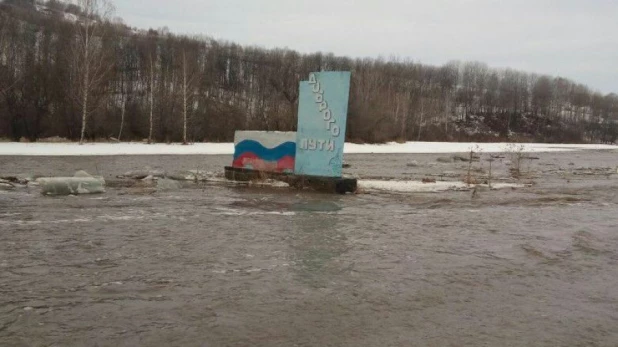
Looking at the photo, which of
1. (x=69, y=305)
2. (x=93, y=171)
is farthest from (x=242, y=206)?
(x=93, y=171)

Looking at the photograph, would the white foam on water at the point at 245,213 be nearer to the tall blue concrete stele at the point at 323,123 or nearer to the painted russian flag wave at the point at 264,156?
the tall blue concrete stele at the point at 323,123

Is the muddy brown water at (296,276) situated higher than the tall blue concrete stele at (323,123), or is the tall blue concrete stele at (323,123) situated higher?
the tall blue concrete stele at (323,123)

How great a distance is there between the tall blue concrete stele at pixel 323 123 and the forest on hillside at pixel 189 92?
28.8 meters

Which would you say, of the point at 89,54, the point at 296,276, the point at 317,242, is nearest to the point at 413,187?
the point at 317,242

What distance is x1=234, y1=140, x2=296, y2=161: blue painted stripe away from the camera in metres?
17.7

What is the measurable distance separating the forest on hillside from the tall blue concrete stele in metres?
28.8

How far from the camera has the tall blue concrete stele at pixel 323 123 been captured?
16266 mm

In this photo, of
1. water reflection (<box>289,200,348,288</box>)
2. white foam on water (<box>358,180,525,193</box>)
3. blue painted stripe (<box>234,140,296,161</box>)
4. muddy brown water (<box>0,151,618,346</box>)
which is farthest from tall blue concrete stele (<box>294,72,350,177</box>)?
muddy brown water (<box>0,151,618,346</box>)

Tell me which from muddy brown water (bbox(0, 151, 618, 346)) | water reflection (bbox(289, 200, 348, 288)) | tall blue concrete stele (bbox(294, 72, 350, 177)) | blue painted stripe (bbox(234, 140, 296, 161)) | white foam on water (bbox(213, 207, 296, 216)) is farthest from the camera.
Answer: blue painted stripe (bbox(234, 140, 296, 161))

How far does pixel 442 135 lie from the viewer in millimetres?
98000

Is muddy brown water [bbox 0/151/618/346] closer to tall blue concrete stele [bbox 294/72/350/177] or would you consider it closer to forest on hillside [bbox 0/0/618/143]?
tall blue concrete stele [bbox 294/72/350/177]

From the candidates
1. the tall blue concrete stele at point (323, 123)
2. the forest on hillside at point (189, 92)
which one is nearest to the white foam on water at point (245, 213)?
the tall blue concrete stele at point (323, 123)

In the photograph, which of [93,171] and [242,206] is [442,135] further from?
[242,206]

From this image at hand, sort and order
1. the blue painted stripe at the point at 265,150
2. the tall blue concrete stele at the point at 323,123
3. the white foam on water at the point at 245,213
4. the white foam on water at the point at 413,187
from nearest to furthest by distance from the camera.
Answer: the white foam on water at the point at 245,213 → the tall blue concrete stele at the point at 323,123 → the blue painted stripe at the point at 265,150 → the white foam on water at the point at 413,187
